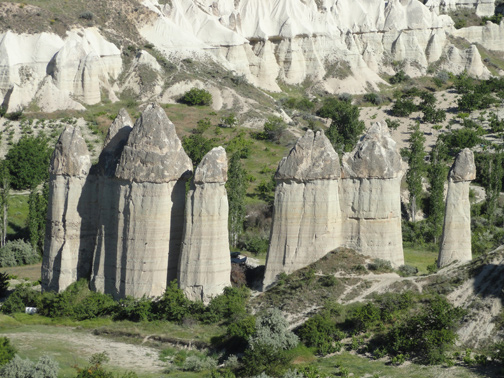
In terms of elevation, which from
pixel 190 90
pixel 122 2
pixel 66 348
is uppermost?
pixel 122 2

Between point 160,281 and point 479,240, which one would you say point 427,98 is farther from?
point 160,281

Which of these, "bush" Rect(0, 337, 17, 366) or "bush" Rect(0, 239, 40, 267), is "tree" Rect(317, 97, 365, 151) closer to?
"bush" Rect(0, 239, 40, 267)

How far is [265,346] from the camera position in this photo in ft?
123

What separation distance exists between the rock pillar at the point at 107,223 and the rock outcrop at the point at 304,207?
7685 millimetres

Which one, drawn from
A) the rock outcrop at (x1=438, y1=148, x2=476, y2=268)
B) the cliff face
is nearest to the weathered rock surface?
the rock outcrop at (x1=438, y1=148, x2=476, y2=268)

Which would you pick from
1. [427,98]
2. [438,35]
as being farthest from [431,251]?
[438,35]

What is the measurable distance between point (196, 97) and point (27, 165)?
24217 mm

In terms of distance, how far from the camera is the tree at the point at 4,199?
67.7 metres

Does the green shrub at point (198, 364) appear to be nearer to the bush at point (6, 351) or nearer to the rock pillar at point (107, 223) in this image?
the bush at point (6, 351)

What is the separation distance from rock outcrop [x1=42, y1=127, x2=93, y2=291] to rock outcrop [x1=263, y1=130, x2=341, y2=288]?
10209mm

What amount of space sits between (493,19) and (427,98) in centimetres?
3997

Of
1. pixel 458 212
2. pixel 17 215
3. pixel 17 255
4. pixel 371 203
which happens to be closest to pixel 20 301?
pixel 17 255

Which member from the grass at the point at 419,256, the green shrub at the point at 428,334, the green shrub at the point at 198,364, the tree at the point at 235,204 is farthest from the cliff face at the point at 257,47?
the green shrub at the point at 428,334

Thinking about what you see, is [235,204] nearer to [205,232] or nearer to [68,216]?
[68,216]
